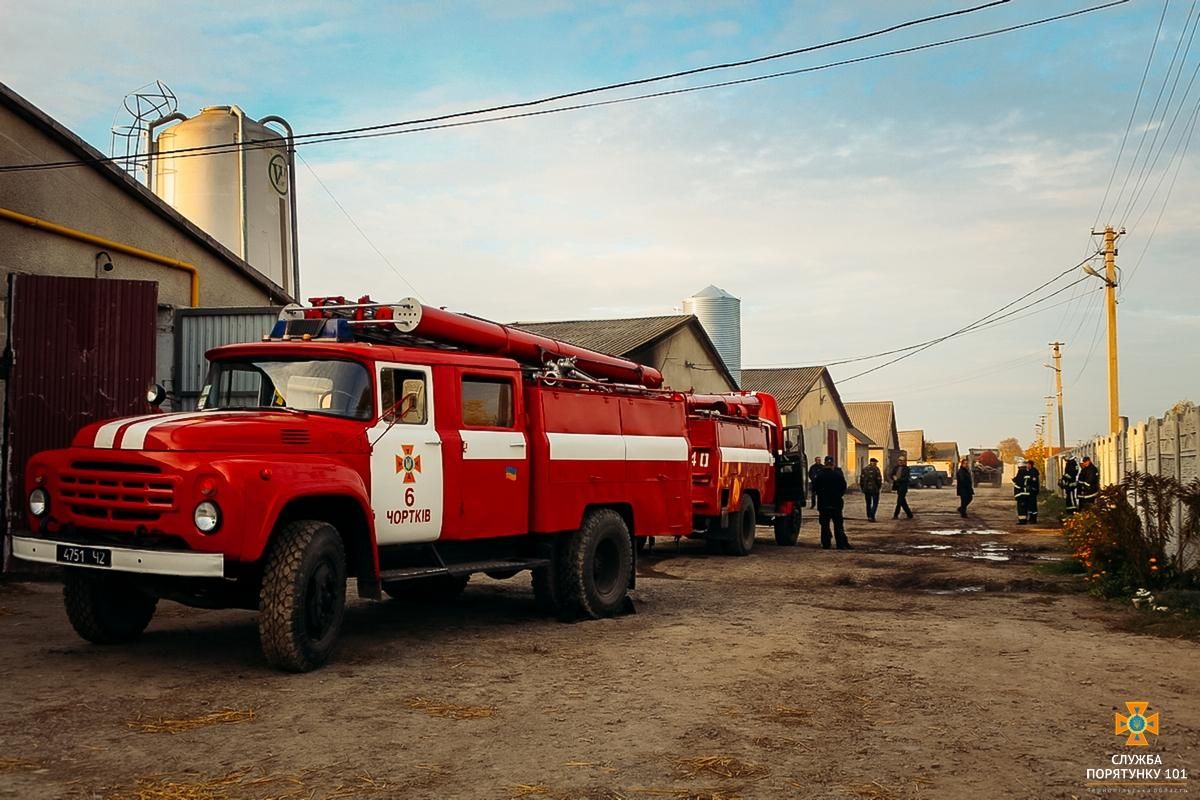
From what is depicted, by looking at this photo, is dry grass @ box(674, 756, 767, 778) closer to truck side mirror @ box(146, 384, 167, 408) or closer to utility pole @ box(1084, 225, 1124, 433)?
truck side mirror @ box(146, 384, 167, 408)

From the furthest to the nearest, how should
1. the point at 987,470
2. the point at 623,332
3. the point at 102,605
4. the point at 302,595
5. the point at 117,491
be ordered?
the point at 987,470 < the point at 623,332 < the point at 102,605 < the point at 302,595 < the point at 117,491

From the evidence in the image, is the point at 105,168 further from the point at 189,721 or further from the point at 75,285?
the point at 189,721

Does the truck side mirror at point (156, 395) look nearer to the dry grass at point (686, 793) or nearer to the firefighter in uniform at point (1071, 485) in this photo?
the dry grass at point (686, 793)

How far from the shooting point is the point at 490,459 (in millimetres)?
9281

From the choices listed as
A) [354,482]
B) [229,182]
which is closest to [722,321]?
[229,182]

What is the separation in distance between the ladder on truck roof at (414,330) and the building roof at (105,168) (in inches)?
241

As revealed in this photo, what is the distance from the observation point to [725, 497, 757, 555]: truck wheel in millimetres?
18312

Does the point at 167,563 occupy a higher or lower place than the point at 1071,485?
→ higher

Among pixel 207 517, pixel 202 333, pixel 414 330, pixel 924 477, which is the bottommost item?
pixel 924 477

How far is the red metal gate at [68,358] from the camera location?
480 inches

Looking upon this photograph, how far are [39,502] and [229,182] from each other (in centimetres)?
1383

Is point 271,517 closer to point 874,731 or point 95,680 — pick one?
point 95,680

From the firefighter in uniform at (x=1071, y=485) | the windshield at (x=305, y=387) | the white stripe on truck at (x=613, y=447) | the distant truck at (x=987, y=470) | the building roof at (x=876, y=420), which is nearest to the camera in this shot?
the windshield at (x=305, y=387)

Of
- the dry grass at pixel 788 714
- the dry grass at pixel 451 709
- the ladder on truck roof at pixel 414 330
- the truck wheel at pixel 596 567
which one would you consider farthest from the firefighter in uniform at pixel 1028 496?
the dry grass at pixel 451 709
